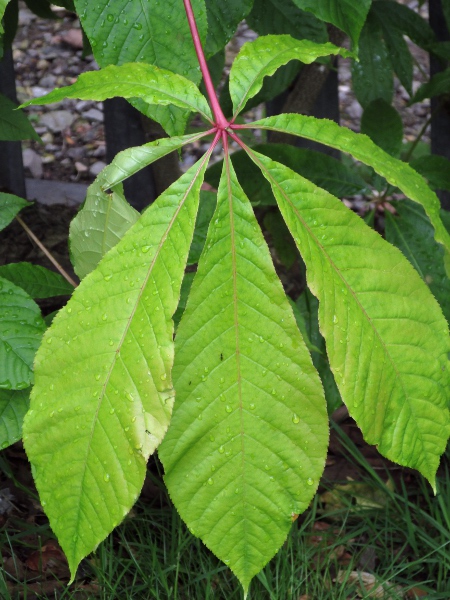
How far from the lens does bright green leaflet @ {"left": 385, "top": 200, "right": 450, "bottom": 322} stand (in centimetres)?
143

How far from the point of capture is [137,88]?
69cm

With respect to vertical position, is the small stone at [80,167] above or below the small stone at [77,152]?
below

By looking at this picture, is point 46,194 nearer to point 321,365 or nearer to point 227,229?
point 321,365

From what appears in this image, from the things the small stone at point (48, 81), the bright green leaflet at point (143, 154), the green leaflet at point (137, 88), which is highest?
the green leaflet at point (137, 88)

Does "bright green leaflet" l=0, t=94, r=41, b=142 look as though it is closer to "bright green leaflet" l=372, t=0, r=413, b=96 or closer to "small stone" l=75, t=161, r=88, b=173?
"bright green leaflet" l=372, t=0, r=413, b=96

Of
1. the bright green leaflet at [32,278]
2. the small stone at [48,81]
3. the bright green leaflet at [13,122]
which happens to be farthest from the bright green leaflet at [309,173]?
the small stone at [48,81]

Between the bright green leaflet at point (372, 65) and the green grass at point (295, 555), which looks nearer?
the green grass at point (295, 555)

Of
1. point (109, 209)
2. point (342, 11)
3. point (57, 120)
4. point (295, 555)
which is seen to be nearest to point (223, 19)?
point (342, 11)

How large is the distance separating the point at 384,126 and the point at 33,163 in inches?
68.7

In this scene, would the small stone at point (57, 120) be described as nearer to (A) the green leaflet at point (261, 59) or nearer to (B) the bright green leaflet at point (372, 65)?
(B) the bright green leaflet at point (372, 65)

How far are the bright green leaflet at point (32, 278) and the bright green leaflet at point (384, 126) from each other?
2.52ft

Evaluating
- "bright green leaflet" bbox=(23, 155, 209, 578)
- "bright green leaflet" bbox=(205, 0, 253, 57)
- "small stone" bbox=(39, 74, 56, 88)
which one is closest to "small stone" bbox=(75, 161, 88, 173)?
"small stone" bbox=(39, 74, 56, 88)

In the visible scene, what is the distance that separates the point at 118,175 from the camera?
711 mm

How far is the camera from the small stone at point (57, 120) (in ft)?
10.7
